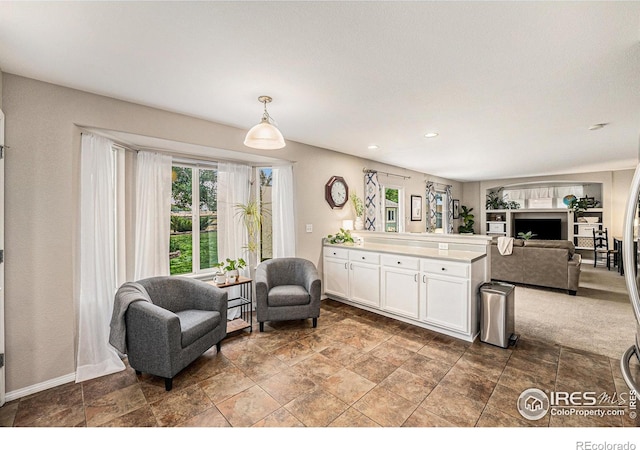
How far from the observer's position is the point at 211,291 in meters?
2.92

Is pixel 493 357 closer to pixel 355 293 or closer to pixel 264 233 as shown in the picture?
pixel 355 293

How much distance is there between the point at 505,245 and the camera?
5180mm

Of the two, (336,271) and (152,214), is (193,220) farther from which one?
(336,271)

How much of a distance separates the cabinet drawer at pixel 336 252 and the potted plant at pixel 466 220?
6177 millimetres

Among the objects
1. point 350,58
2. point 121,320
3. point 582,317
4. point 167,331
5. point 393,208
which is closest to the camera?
point 350,58

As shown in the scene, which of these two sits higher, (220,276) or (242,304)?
Result: (220,276)

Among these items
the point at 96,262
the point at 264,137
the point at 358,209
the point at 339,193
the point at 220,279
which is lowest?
the point at 220,279

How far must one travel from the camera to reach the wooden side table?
132 inches

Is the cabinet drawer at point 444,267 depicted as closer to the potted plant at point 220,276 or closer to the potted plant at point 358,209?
the potted plant at point 358,209

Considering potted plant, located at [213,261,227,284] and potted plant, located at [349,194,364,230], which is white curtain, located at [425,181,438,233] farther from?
potted plant, located at [213,261,227,284]

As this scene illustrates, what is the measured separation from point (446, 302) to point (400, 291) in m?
0.58

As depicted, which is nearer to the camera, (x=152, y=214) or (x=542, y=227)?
(x=152, y=214)

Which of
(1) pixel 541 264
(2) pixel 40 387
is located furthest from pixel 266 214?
(1) pixel 541 264

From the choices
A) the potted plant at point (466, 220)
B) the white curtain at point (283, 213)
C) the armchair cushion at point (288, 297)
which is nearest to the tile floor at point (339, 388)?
the armchair cushion at point (288, 297)
